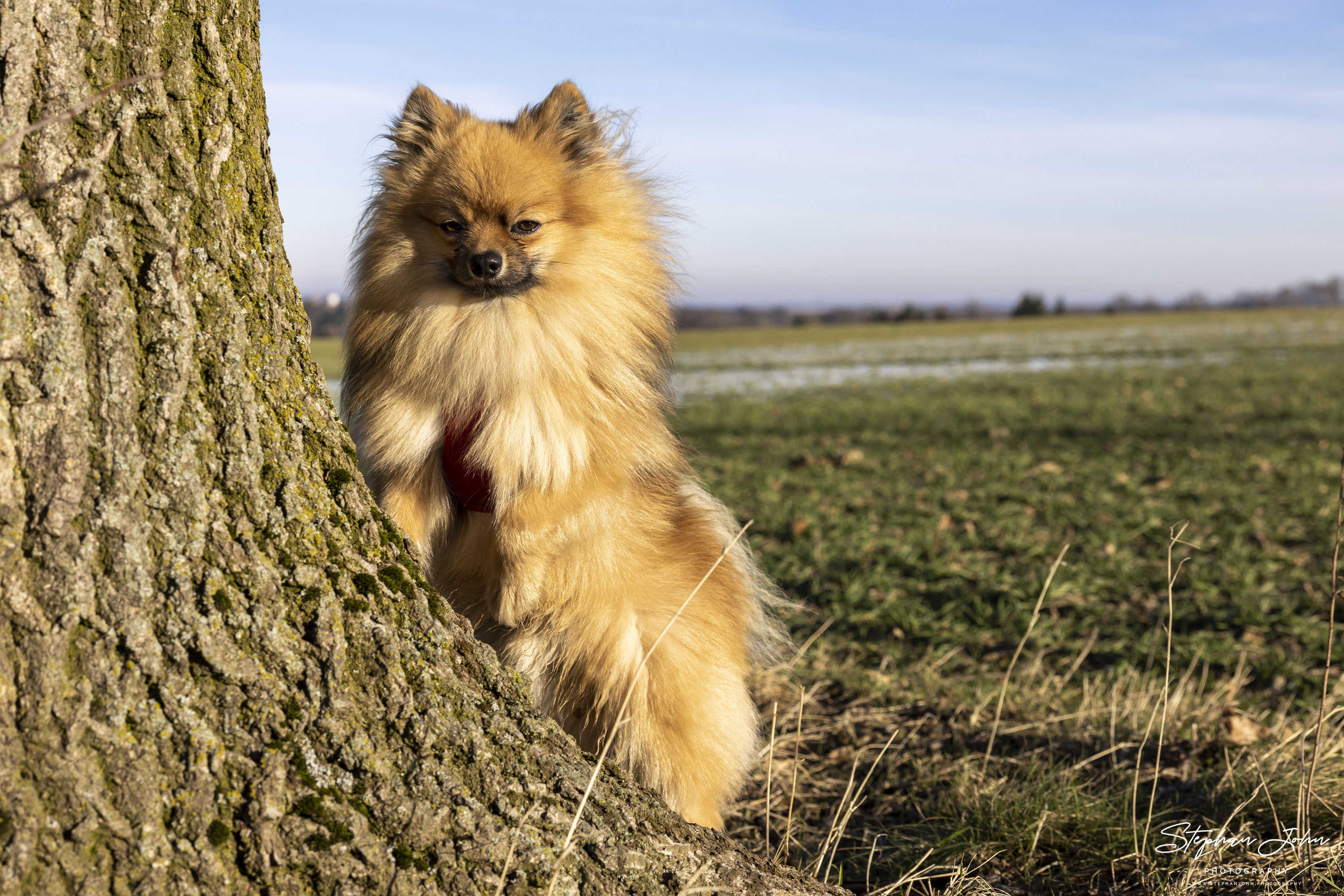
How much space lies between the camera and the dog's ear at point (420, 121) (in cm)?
325

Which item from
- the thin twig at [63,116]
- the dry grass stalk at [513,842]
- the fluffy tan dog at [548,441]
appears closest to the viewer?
the thin twig at [63,116]

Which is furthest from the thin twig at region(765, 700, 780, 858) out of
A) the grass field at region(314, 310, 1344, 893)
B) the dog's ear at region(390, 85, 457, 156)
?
the dog's ear at region(390, 85, 457, 156)

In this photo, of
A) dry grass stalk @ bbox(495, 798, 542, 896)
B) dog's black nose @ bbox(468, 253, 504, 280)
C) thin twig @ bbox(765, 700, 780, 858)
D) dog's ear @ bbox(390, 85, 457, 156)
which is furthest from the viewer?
dog's ear @ bbox(390, 85, 457, 156)

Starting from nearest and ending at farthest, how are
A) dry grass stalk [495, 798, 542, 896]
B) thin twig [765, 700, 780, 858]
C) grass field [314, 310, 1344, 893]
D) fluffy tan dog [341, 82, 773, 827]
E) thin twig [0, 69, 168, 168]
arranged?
thin twig [0, 69, 168, 168], dry grass stalk [495, 798, 542, 896], thin twig [765, 700, 780, 858], grass field [314, 310, 1344, 893], fluffy tan dog [341, 82, 773, 827]

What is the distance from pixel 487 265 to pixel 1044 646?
3.68 metres

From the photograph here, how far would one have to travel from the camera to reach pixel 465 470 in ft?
9.33

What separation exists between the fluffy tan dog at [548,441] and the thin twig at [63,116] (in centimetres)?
132

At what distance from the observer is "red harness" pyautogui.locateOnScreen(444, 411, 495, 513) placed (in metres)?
2.84

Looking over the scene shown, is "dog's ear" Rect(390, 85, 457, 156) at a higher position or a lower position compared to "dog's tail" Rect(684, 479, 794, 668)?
higher

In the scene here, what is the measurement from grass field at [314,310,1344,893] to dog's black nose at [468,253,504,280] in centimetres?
97

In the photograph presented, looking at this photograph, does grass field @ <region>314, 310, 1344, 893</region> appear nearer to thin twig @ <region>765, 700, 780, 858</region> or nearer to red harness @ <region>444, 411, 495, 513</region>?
thin twig @ <region>765, 700, 780, 858</region>

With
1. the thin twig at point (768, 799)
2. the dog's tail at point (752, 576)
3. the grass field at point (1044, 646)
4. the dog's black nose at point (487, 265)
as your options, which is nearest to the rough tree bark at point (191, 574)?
the thin twig at point (768, 799)

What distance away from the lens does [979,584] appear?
5.81 meters

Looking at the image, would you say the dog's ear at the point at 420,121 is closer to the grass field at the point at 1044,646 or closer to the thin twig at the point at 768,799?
the grass field at the point at 1044,646
